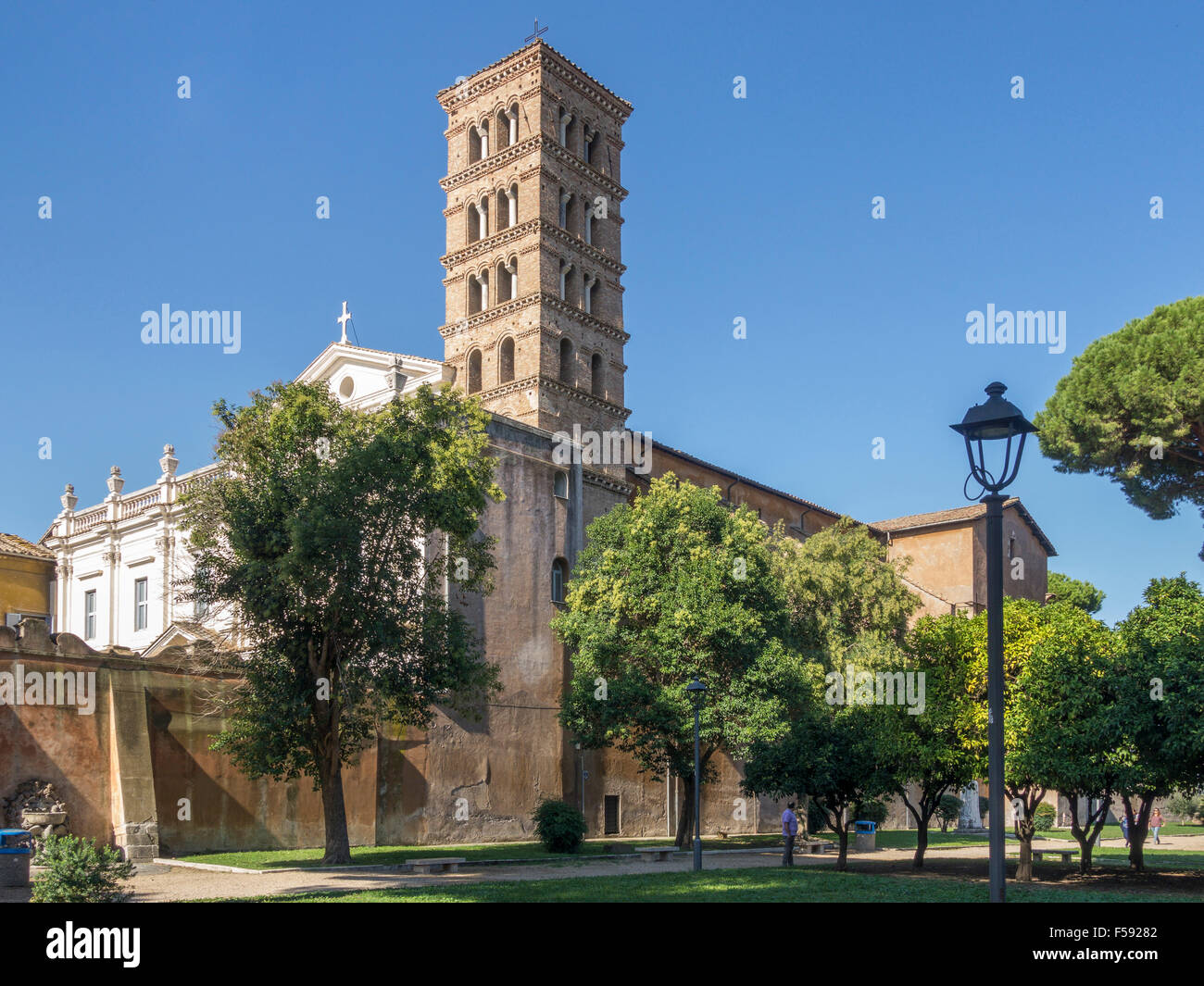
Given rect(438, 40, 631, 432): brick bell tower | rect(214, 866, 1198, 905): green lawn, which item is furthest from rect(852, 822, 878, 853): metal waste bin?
rect(438, 40, 631, 432): brick bell tower

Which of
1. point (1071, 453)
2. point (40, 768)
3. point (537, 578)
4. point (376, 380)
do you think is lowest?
point (40, 768)

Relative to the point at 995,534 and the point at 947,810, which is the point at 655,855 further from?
the point at 947,810

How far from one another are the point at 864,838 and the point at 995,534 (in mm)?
29699

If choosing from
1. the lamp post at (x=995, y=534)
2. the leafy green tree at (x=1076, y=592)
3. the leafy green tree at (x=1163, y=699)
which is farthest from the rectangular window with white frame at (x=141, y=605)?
the leafy green tree at (x=1076, y=592)

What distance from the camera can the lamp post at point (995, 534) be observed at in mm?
9492

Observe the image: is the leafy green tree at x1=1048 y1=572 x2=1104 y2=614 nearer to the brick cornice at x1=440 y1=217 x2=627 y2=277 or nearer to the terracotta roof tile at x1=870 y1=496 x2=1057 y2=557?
the terracotta roof tile at x1=870 y1=496 x2=1057 y2=557

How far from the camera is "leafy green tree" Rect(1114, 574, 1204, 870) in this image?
19.6m

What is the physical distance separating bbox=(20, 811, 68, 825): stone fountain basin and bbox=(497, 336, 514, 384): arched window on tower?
21926 mm

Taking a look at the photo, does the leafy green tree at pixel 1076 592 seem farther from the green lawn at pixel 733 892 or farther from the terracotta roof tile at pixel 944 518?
the green lawn at pixel 733 892

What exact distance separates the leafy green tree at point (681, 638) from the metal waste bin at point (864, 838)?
549cm
